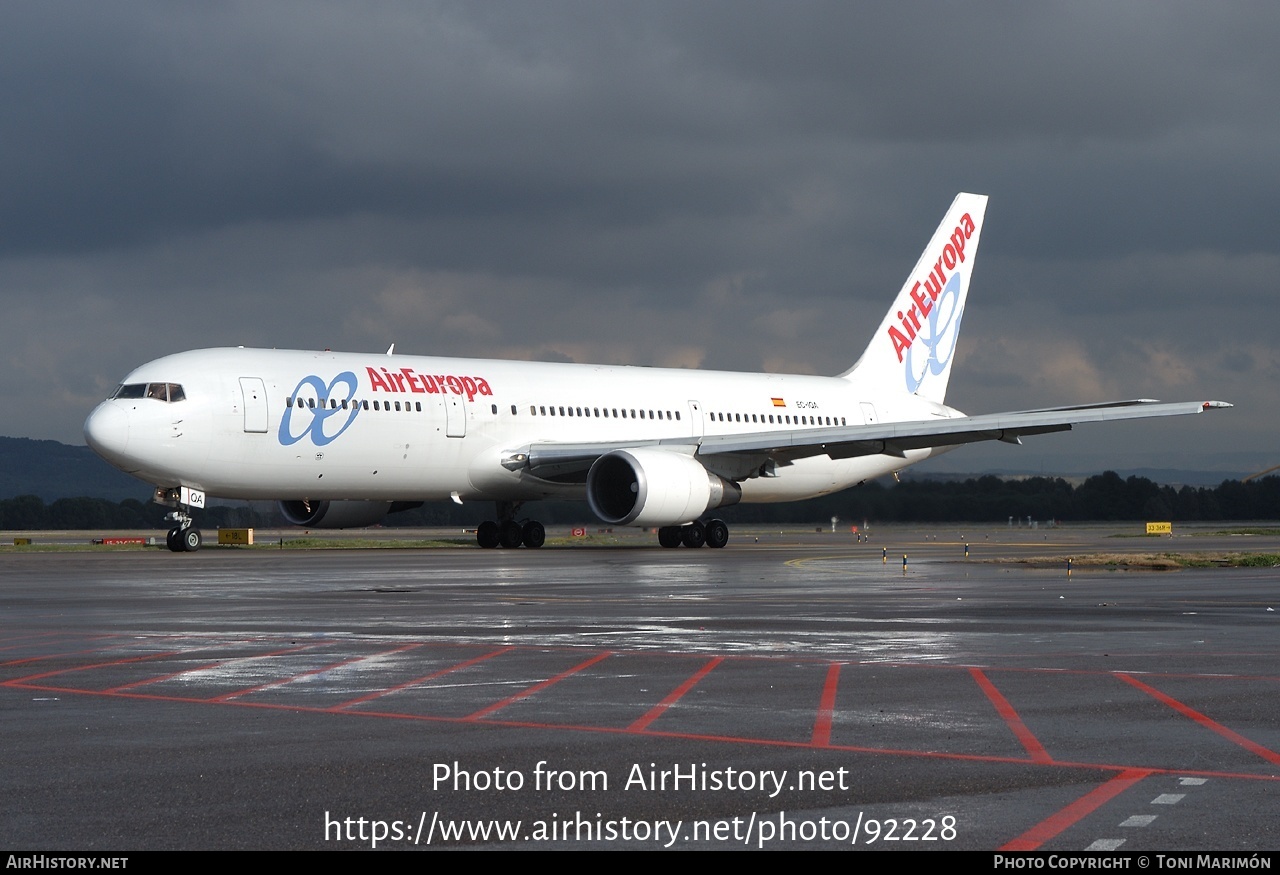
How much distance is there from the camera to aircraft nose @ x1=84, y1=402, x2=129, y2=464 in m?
33.9

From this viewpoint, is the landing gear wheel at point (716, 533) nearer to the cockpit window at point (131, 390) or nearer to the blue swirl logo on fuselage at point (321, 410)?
the blue swirl logo on fuselage at point (321, 410)

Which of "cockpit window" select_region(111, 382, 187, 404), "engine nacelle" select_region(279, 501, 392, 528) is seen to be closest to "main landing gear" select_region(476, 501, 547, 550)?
"engine nacelle" select_region(279, 501, 392, 528)

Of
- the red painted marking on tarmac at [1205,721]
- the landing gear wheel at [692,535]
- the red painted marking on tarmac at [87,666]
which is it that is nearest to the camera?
the red painted marking on tarmac at [1205,721]

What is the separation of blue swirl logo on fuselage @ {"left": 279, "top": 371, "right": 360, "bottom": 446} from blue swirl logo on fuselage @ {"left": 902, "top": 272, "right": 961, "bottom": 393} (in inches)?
810

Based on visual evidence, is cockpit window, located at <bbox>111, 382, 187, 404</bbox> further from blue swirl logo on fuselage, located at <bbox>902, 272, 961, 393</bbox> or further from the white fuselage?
blue swirl logo on fuselage, located at <bbox>902, 272, 961, 393</bbox>

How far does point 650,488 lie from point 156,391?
11235 millimetres

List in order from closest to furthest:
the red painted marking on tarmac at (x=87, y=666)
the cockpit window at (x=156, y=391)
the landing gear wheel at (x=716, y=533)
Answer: the red painted marking on tarmac at (x=87, y=666) → the cockpit window at (x=156, y=391) → the landing gear wheel at (x=716, y=533)

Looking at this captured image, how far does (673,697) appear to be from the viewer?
10883 mm

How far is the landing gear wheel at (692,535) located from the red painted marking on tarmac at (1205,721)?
28440 millimetres

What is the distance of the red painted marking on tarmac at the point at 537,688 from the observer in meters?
10.1

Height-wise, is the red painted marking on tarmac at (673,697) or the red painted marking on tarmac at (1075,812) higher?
the red painted marking on tarmac at (673,697)

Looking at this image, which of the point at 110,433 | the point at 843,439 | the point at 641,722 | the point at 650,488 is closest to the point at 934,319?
the point at 843,439

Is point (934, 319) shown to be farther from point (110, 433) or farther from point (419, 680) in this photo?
point (419, 680)

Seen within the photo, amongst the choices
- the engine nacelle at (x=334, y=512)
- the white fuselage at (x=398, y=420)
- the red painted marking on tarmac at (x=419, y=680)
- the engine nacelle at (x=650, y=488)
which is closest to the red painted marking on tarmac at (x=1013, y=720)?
the red painted marking on tarmac at (x=419, y=680)
